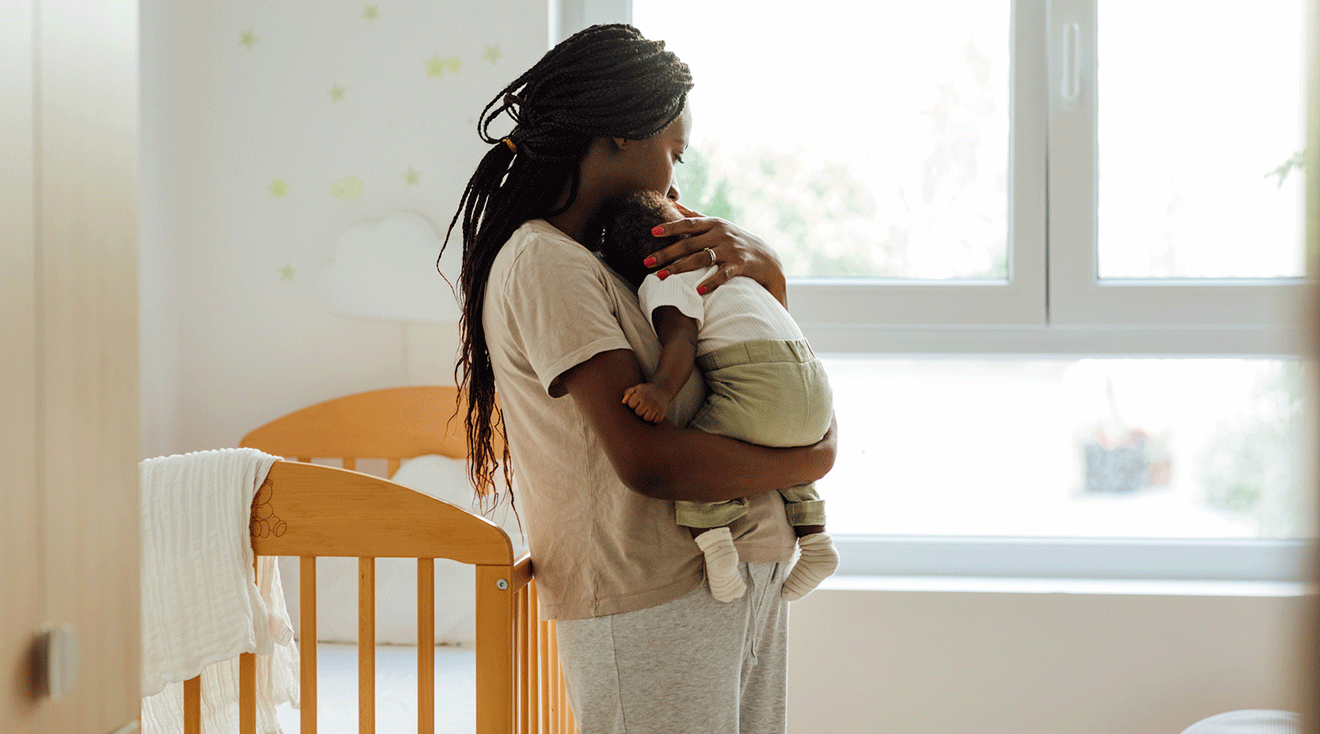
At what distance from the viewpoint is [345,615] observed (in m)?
1.58

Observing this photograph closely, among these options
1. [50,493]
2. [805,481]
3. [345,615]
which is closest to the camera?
[50,493]

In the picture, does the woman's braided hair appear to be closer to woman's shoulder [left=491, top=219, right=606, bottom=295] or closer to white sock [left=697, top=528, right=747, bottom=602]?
woman's shoulder [left=491, top=219, right=606, bottom=295]

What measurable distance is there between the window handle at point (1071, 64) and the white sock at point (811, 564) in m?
1.18

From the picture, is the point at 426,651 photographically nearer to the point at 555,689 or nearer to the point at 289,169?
the point at 555,689

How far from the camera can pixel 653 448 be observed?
2.75 ft

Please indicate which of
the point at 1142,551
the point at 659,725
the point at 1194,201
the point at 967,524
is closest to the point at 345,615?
the point at 659,725

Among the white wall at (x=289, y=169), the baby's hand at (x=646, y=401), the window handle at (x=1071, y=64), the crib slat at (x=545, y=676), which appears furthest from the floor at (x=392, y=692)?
the window handle at (x=1071, y=64)

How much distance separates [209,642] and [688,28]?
1389 mm

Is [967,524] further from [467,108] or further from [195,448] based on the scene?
[195,448]

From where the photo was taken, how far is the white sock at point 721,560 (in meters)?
0.89

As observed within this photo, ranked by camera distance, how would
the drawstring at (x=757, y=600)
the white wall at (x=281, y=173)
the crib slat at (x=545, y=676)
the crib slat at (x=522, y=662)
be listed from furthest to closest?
the white wall at (x=281, y=173) → the crib slat at (x=545, y=676) → the crib slat at (x=522, y=662) → the drawstring at (x=757, y=600)

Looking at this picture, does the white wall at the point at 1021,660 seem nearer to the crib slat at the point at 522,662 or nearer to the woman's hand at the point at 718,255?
the crib slat at the point at 522,662

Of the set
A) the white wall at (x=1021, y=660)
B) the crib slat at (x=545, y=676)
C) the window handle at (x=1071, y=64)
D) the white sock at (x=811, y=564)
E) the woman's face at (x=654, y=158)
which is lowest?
the white wall at (x=1021, y=660)

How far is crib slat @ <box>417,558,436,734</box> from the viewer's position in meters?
1.00
